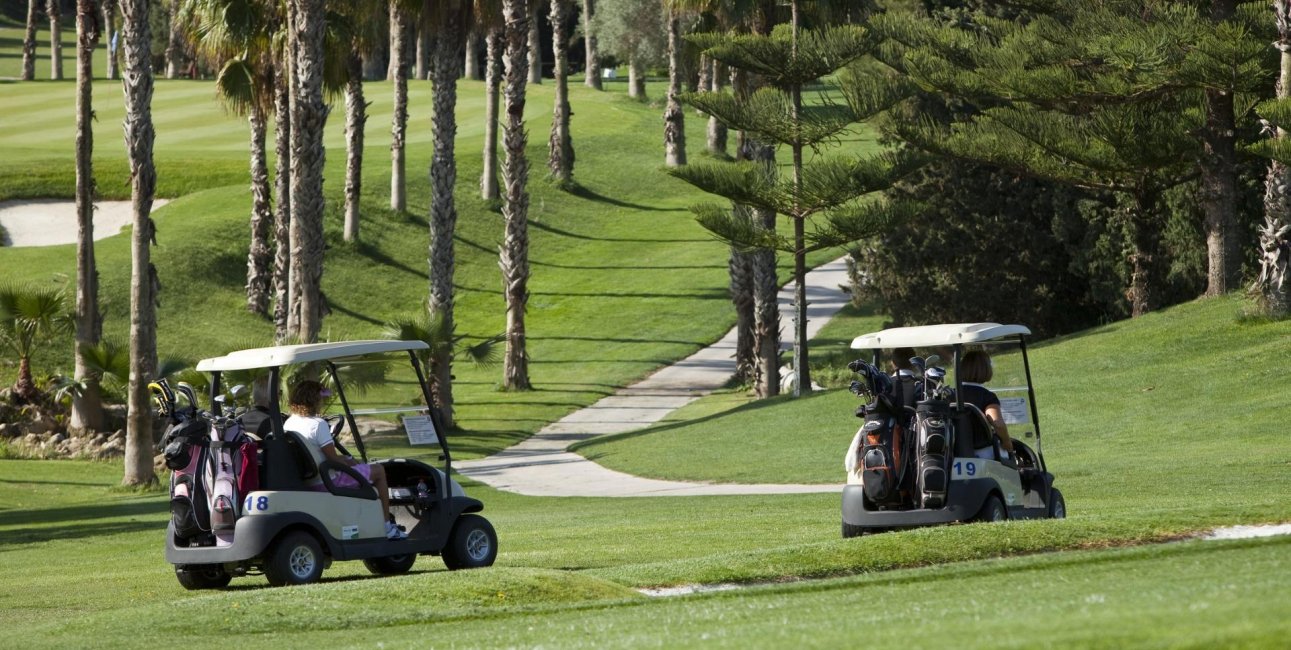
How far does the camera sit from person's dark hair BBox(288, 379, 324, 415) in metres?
11.1

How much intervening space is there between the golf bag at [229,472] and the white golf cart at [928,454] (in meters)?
4.22

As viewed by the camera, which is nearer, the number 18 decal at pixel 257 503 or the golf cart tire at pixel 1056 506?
the number 18 decal at pixel 257 503

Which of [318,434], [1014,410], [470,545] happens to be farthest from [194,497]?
[1014,410]

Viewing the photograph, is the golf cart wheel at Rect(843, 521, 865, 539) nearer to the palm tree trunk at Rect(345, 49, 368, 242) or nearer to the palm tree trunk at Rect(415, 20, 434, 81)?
the palm tree trunk at Rect(345, 49, 368, 242)

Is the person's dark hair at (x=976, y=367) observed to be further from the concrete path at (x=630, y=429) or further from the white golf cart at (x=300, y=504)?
the concrete path at (x=630, y=429)

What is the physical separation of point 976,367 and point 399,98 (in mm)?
31063

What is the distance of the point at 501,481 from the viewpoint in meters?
23.1

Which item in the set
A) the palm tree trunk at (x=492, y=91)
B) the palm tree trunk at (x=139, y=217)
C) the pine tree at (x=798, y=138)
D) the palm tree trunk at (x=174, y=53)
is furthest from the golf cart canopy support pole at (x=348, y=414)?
the palm tree trunk at (x=174, y=53)

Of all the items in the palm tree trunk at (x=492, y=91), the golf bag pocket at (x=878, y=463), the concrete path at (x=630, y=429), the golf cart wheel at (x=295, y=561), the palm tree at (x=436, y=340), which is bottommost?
the concrete path at (x=630, y=429)

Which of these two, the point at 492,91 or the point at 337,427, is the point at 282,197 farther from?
the point at 337,427

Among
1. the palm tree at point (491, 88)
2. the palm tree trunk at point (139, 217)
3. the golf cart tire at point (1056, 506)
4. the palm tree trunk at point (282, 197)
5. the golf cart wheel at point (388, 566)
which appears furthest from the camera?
the palm tree at point (491, 88)

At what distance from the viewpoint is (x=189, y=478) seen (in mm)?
11156

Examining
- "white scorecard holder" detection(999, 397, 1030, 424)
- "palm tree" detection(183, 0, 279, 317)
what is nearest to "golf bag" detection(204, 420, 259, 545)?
"white scorecard holder" detection(999, 397, 1030, 424)

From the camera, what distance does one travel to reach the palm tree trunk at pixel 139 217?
20.8 meters
